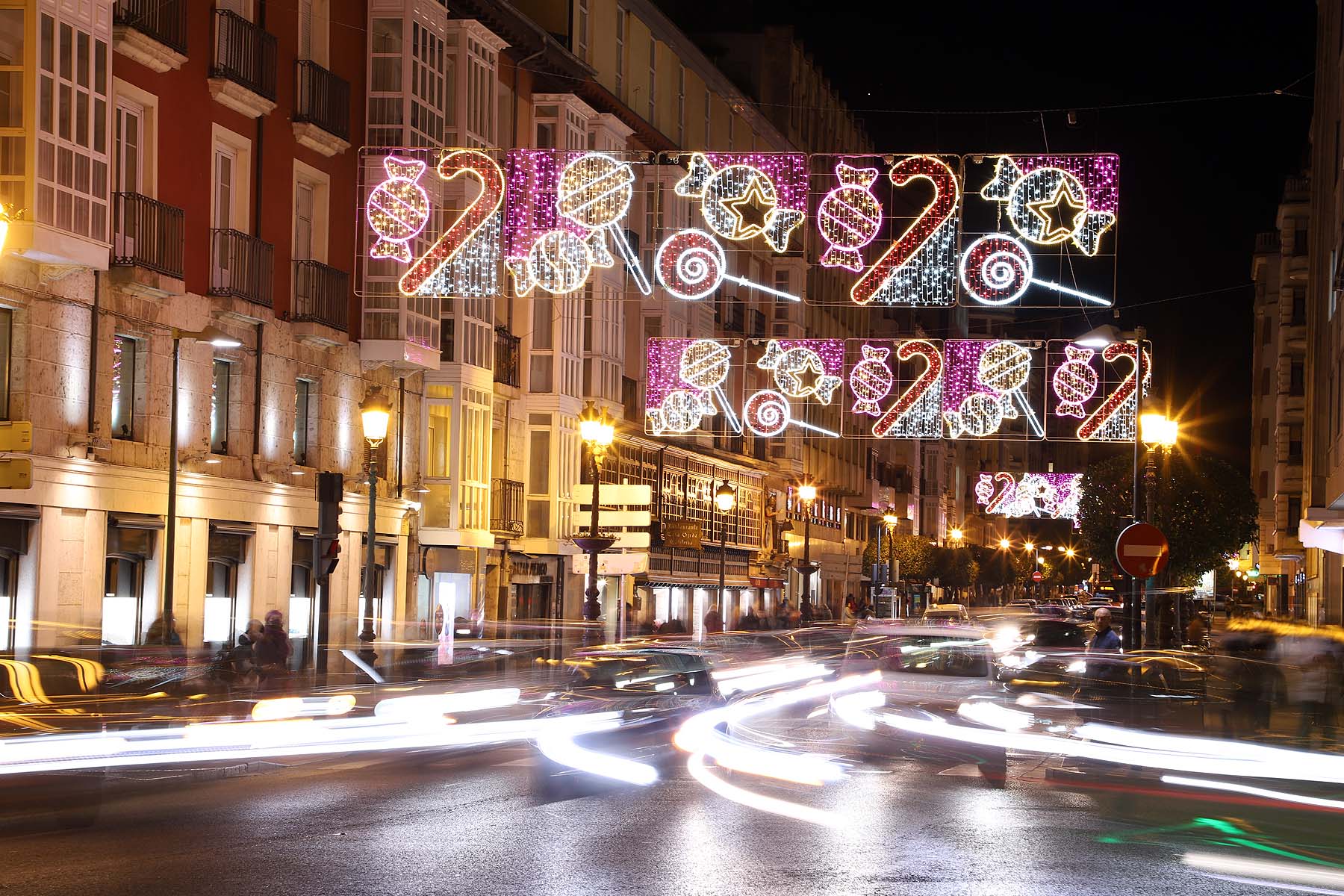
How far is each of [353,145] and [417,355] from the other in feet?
14.4

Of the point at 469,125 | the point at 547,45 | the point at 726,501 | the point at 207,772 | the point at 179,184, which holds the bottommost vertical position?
the point at 207,772

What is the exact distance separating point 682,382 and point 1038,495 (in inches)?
1507

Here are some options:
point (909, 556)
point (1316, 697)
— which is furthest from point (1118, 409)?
point (909, 556)

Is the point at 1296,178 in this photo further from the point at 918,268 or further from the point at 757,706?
the point at 757,706

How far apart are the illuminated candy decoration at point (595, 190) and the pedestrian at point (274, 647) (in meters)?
7.58

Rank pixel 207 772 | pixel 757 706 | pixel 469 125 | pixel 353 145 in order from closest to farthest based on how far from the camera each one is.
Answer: pixel 207 772 < pixel 757 706 < pixel 353 145 < pixel 469 125

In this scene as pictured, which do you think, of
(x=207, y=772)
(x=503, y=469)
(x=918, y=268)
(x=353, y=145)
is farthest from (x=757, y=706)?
(x=503, y=469)

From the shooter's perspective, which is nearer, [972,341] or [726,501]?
[972,341]

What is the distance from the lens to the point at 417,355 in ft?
114

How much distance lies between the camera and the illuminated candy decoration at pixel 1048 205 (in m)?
25.3

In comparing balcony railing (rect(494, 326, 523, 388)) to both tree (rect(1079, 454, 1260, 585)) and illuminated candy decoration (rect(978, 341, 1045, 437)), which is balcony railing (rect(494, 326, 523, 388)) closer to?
illuminated candy decoration (rect(978, 341, 1045, 437))

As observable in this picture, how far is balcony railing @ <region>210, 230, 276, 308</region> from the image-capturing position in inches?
1174

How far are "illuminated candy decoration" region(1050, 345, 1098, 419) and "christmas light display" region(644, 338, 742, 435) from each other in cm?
653

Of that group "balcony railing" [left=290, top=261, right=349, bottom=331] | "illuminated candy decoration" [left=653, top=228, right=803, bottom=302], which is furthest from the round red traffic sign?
"balcony railing" [left=290, top=261, right=349, bottom=331]
